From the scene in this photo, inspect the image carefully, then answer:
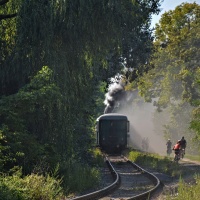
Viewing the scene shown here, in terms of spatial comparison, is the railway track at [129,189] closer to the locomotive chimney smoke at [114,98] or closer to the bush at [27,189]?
the bush at [27,189]

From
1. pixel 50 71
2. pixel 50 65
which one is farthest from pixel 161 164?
pixel 50 71

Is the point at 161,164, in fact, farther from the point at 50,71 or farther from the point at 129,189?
the point at 50,71

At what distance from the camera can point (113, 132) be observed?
38875 millimetres

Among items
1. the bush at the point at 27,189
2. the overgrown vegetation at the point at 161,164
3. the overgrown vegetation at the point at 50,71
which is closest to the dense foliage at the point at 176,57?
the overgrown vegetation at the point at 161,164

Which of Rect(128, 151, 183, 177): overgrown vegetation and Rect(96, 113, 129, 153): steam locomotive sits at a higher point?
Rect(96, 113, 129, 153): steam locomotive


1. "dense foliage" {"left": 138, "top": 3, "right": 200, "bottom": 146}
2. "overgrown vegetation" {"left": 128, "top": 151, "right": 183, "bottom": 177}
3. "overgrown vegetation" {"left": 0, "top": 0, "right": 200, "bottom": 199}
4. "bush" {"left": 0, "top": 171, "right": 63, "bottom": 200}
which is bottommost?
"overgrown vegetation" {"left": 128, "top": 151, "right": 183, "bottom": 177}

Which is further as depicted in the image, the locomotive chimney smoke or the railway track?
the locomotive chimney smoke

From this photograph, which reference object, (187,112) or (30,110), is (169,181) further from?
(187,112)

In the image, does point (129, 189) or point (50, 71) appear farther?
point (129, 189)

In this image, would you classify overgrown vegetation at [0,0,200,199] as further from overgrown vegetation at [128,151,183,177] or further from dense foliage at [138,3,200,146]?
dense foliage at [138,3,200,146]

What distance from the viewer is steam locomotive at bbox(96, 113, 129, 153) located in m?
38.8

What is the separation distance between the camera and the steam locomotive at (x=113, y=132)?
38844 millimetres

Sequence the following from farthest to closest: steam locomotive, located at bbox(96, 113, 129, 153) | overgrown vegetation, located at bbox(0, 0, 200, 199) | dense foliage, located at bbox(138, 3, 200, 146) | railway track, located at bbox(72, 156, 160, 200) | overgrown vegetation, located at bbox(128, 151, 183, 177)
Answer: dense foliage, located at bbox(138, 3, 200, 146)
steam locomotive, located at bbox(96, 113, 129, 153)
overgrown vegetation, located at bbox(128, 151, 183, 177)
overgrown vegetation, located at bbox(0, 0, 200, 199)
railway track, located at bbox(72, 156, 160, 200)

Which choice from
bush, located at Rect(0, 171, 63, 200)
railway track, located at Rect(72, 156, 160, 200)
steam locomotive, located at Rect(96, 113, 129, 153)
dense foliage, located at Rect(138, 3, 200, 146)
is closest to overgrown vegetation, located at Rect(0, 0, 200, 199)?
railway track, located at Rect(72, 156, 160, 200)
